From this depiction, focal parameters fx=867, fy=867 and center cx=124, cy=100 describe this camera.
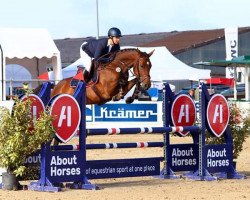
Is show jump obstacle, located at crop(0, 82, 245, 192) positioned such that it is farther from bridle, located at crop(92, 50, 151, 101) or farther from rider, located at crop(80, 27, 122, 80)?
rider, located at crop(80, 27, 122, 80)

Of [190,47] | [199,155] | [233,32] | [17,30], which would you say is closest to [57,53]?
[17,30]

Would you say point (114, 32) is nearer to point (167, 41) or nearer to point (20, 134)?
point (20, 134)

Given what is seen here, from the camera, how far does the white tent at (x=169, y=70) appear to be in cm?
A: 3195

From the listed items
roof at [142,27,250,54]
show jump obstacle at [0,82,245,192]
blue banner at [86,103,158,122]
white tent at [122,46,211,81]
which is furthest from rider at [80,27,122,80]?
roof at [142,27,250,54]

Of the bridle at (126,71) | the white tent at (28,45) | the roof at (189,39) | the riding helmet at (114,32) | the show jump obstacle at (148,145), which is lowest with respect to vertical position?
the show jump obstacle at (148,145)

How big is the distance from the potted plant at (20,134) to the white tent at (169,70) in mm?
21320

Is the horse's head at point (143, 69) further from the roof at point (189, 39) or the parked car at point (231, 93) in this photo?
the roof at point (189, 39)

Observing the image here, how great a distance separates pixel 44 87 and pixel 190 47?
41766 millimetres

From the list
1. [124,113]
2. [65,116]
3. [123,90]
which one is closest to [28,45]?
[124,113]

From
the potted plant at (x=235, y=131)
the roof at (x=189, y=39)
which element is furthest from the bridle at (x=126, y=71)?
the roof at (x=189, y=39)

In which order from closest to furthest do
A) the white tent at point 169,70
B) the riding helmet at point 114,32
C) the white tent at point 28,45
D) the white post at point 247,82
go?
the riding helmet at point 114,32, the white tent at point 28,45, the white post at point 247,82, the white tent at point 169,70

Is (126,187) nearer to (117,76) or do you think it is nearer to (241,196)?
(241,196)

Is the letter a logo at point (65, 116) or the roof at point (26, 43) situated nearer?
the letter a logo at point (65, 116)

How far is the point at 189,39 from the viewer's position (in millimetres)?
57000
